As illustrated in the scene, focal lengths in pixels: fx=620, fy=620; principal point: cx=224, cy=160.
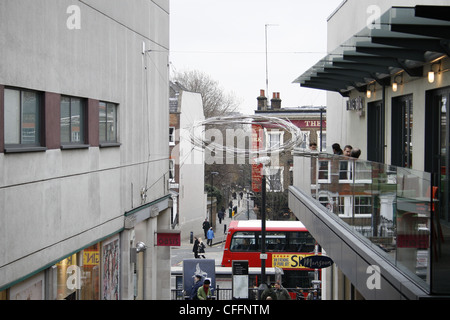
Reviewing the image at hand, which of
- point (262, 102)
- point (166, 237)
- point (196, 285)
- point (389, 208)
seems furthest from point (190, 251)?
point (389, 208)

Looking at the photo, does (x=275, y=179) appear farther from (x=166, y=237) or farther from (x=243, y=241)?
(x=166, y=237)

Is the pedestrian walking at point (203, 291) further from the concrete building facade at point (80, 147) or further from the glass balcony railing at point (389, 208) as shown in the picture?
the glass balcony railing at point (389, 208)

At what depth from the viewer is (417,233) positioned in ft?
23.4

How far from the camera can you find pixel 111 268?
50.5 ft

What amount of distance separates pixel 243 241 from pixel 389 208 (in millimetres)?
20284

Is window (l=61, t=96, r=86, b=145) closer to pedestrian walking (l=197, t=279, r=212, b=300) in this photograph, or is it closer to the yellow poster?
pedestrian walking (l=197, t=279, r=212, b=300)

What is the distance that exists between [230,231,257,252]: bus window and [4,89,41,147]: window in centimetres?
1863

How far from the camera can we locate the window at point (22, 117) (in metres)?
9.32

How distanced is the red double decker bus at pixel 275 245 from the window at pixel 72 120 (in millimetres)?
15880

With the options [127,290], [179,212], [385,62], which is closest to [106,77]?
[127,290]

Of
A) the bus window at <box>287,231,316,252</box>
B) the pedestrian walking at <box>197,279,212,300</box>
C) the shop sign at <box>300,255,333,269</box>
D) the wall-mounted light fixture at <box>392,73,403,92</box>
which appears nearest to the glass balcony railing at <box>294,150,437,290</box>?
the shop sign at <box>300,255,333,269</box>

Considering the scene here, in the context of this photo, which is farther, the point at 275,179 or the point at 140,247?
the point at 275,179

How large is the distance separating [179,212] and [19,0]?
3790cm

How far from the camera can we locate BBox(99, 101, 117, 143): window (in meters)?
14.5
